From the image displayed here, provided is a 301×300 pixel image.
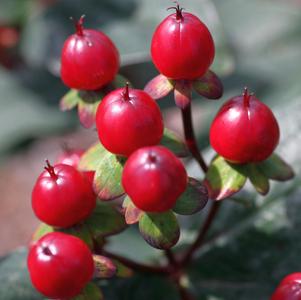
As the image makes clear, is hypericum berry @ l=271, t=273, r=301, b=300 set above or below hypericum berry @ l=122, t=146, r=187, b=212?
below

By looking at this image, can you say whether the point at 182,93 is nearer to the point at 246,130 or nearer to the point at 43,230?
the point at 246,130

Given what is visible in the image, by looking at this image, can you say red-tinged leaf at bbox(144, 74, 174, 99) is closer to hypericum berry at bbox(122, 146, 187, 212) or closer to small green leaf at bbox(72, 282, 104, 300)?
hypericum berry at bbox(122, 146, 187, 212)

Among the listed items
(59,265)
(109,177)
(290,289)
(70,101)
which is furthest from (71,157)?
(290,289)

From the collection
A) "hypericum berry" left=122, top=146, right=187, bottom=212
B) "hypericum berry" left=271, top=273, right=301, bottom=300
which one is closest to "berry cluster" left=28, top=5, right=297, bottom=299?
"hypericum berry" left=122, top=146, right=187, bottom=212

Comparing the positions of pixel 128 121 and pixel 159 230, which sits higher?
pixel 128 121

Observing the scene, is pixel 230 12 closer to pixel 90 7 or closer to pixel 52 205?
pixel 90 7

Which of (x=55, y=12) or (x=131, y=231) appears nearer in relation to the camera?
(x=131, y=231)

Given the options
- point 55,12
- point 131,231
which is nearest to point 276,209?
point 131,231
